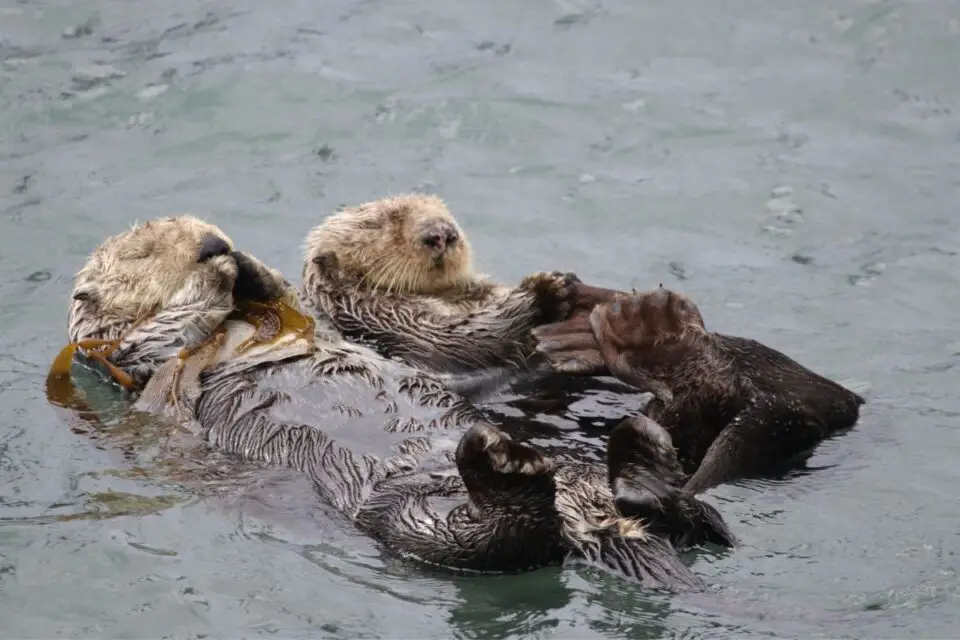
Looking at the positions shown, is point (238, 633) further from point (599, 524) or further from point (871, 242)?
point (871, 242)

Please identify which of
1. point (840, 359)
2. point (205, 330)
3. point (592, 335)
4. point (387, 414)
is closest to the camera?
point (387, 414)

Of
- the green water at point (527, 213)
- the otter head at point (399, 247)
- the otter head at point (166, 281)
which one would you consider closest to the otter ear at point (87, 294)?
the otter head at point (166, 281)

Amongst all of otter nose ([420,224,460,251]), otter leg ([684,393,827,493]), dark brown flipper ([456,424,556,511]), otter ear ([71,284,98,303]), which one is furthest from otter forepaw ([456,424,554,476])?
otter ear ([71,284,98,303])

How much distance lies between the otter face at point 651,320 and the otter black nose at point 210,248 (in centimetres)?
180

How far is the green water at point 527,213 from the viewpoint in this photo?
389 centimetres

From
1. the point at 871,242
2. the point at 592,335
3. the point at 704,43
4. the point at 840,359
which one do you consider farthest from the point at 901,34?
the point at 592,335

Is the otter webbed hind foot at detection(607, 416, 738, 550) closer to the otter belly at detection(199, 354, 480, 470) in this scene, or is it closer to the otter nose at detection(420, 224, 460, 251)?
the otter belly at detection(199, 354, 480, 470)

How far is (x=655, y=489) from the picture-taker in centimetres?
400

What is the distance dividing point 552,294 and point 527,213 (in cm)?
231

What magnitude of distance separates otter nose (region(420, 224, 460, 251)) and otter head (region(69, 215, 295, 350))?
0.70 m

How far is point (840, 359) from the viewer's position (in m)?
5.79

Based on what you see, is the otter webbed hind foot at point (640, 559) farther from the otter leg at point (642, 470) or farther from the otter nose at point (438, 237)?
the otter nose at point (438, 237)

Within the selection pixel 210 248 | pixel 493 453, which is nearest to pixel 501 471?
pixel 493 453

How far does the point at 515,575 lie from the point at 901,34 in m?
6.19
